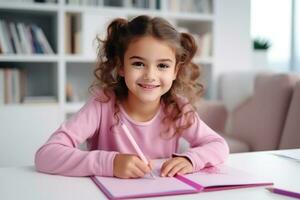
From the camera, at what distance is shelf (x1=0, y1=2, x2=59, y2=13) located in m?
2.73

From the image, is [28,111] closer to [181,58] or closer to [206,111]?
[206,111]

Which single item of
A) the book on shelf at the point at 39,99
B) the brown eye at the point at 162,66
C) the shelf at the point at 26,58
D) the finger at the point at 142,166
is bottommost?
the book on shelf at the point at 39,99

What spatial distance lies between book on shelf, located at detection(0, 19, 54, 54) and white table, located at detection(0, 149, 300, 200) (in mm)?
1978

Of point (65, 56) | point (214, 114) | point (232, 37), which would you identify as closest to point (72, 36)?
point (65, 56)

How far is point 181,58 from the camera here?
4.21 ft

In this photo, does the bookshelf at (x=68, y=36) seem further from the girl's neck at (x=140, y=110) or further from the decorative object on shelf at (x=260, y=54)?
the girl's neck at (x=140, y=110)

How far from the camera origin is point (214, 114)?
308 centimetres

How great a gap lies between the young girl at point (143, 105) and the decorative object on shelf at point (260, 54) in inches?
101

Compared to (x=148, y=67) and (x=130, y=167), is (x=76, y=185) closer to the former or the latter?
(x=130, y=167)

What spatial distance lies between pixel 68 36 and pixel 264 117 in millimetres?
1467

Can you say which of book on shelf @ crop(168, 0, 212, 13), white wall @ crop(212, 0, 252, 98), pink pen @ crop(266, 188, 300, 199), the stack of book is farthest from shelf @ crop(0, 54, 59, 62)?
pink pen @ crop(266, 188, 300, 199)

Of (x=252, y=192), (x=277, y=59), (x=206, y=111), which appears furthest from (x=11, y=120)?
(x=277, y=59)

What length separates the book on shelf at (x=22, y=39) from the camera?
2771mm

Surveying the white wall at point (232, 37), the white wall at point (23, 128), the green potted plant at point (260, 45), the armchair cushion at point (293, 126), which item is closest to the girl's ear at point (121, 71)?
the armchair cushion at point (293, 126)
